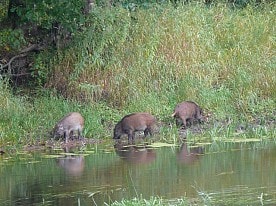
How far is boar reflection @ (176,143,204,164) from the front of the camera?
12487 mm

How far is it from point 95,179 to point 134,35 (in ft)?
24.7

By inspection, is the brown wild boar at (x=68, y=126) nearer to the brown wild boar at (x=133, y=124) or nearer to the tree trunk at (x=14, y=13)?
the brown wild boar at (x=133, y=124)

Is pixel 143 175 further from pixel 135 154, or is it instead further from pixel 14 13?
pixel 14 13

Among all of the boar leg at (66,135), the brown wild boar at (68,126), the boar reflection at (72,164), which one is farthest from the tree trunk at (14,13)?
the boar reflection at (72,164)

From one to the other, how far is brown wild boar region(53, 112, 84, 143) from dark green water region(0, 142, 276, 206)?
63cm

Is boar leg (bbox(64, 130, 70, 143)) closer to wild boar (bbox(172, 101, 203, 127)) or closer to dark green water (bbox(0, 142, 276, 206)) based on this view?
dark green water (bbox(0, 142, 276, 206))

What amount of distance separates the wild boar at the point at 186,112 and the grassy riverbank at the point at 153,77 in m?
0.25

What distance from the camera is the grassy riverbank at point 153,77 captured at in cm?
1627

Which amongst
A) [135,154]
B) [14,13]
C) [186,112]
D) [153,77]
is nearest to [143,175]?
[135,154]

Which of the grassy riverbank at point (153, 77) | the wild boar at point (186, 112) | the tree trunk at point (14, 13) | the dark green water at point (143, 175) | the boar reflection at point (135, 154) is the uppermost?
the tree trunk at point (14, 13)

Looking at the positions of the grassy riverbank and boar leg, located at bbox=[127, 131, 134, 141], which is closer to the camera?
boar leg, located at bbox=[127, 131, 134, 141]

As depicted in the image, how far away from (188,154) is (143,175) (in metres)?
2.03

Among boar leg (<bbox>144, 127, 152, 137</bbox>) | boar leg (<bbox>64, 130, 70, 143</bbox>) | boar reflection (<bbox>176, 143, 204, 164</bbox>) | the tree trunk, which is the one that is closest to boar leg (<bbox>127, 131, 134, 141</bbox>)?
boar leg (<bbox>144, 127, 152, 137</bbox>)

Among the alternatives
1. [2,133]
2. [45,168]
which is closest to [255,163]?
[45,168]
